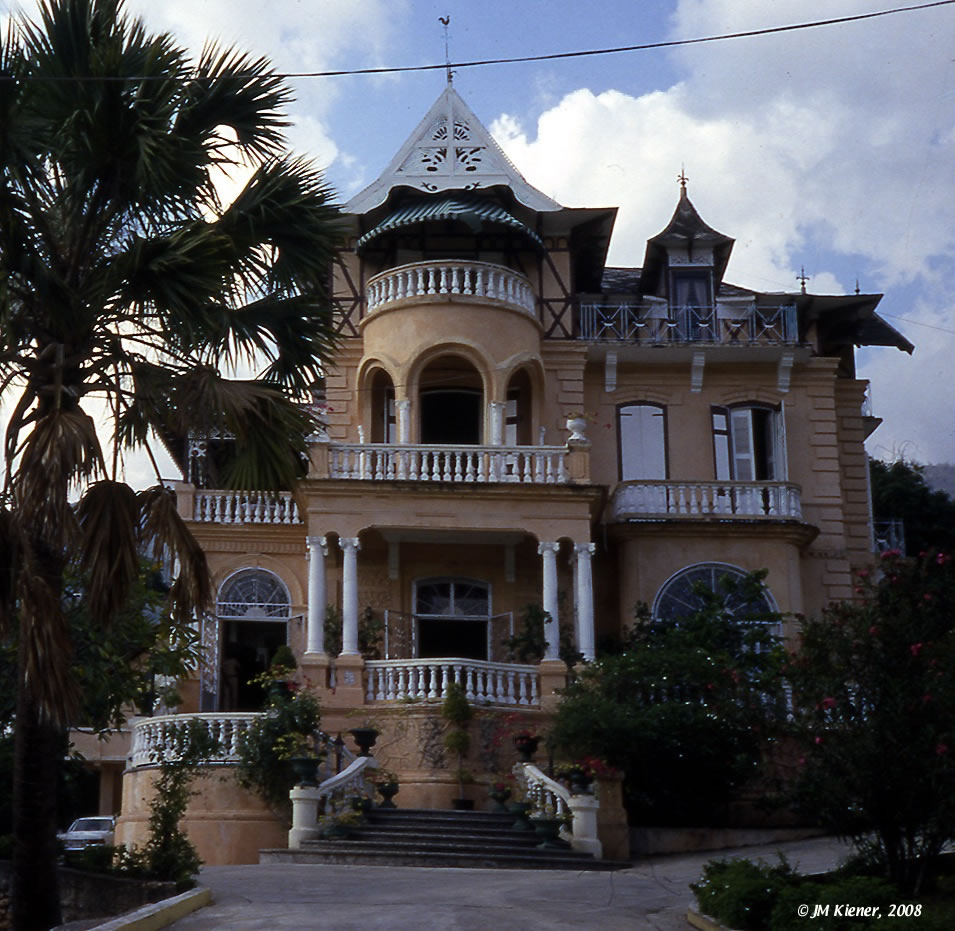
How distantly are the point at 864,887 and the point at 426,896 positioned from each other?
14.9 ft

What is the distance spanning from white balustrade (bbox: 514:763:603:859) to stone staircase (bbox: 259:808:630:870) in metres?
0.19

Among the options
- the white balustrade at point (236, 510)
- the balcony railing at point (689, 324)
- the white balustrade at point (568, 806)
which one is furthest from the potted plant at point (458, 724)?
the balcony railing at point (689, 324)

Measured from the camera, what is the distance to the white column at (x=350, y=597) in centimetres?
2162

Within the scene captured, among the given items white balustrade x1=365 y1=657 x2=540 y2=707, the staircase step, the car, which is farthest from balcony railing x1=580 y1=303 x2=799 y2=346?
the car

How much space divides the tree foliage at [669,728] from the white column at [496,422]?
17.6 feet

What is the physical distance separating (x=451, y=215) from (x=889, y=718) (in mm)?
15557

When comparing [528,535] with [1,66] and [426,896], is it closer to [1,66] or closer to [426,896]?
[426,896]

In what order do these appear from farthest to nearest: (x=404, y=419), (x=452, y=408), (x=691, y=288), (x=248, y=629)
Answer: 1. (x=691, y=288)
2. (x=452, y=408)
3. (x=248, y=629)
4. (x=404, y=419)

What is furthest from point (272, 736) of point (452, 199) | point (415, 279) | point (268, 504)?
point (452, 199)

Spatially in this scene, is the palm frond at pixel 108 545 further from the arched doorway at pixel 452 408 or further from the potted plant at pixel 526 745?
the arched doorway at pixel 452 408

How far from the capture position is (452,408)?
26.3m

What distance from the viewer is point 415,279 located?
2484 centimetres

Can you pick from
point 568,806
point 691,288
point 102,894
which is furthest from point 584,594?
point 102,894

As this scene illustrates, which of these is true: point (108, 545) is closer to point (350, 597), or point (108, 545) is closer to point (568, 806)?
point (568, 806)
